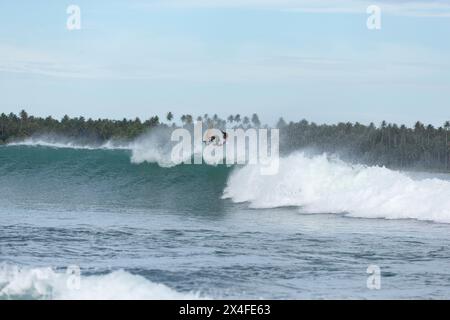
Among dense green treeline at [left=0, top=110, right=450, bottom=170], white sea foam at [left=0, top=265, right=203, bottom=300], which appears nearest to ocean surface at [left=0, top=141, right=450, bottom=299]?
white sea foam at [left=0, top=265, right=203, bottom=300]

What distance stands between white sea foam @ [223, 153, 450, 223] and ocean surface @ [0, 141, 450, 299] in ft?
0.23

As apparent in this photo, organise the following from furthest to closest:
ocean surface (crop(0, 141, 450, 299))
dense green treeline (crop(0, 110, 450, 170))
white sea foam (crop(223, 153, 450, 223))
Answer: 1. dense green treeline (crop(0, 110, 450, 170))
2. white sea foam (crop(223, 153, 450, 223))
3. ocean surface (crop(0, 141, 450, 299))

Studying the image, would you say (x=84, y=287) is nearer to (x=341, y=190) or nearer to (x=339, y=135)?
(x=341, y=190)

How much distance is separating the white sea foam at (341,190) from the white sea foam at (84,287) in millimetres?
16668

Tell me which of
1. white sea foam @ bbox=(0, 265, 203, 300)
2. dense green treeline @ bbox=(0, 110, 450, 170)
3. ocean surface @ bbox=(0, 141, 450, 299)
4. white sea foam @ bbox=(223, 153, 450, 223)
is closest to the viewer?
white sea foam @ bbox=(0, 265, 203, 300)

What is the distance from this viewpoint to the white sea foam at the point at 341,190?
1342 inches

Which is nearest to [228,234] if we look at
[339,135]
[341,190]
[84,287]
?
[84,287]

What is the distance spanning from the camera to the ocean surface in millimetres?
18375

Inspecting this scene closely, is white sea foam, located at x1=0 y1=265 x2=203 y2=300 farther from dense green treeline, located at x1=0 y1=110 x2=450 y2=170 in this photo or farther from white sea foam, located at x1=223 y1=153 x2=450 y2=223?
dense green treeline, located at x1=0 y1=110 x2=450 y2=170

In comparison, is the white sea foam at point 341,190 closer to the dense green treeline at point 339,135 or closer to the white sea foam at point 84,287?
the white sea foam at point 84,287

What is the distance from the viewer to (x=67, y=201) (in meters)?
40.2

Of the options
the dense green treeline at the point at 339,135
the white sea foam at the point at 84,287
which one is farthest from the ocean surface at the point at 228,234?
the dense green treeline at the point at 339,135

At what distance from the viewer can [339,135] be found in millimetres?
177500
